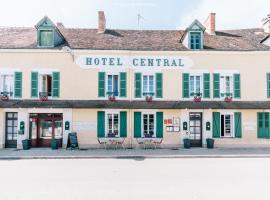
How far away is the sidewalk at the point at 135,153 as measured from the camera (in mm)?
14344

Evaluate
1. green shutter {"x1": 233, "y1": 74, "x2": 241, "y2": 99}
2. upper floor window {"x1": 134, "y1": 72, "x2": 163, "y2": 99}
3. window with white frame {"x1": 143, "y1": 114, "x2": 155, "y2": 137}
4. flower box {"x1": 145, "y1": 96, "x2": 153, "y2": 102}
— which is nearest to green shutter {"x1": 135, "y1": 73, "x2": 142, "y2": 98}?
upper floor window {"x1": 134, "y1": 72, "x2": 163, "y2": 99}

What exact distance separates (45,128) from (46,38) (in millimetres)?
5896

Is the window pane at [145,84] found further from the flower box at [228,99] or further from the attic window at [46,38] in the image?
the attic window at [46,38]

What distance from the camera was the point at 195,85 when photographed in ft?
59.2

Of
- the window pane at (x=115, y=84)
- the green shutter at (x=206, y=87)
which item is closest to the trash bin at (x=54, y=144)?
the window pane at (x=115, y=84)

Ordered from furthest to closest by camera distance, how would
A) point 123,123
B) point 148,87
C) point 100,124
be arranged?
point 148,87 → point 123,123 → point 100,124

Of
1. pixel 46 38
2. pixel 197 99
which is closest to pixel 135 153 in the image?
pixel 197 99

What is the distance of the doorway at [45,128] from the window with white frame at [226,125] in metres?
10.6

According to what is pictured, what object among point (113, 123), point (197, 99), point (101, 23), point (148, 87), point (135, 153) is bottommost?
point (135, 153)

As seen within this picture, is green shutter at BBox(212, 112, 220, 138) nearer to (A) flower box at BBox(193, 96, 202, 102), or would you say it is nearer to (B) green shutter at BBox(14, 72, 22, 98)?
(A) flower box at BBox(193, 96, 202, 102)

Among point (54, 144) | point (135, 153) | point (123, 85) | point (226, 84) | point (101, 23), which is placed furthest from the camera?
point (101, 23)

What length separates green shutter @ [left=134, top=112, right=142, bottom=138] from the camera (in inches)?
689
